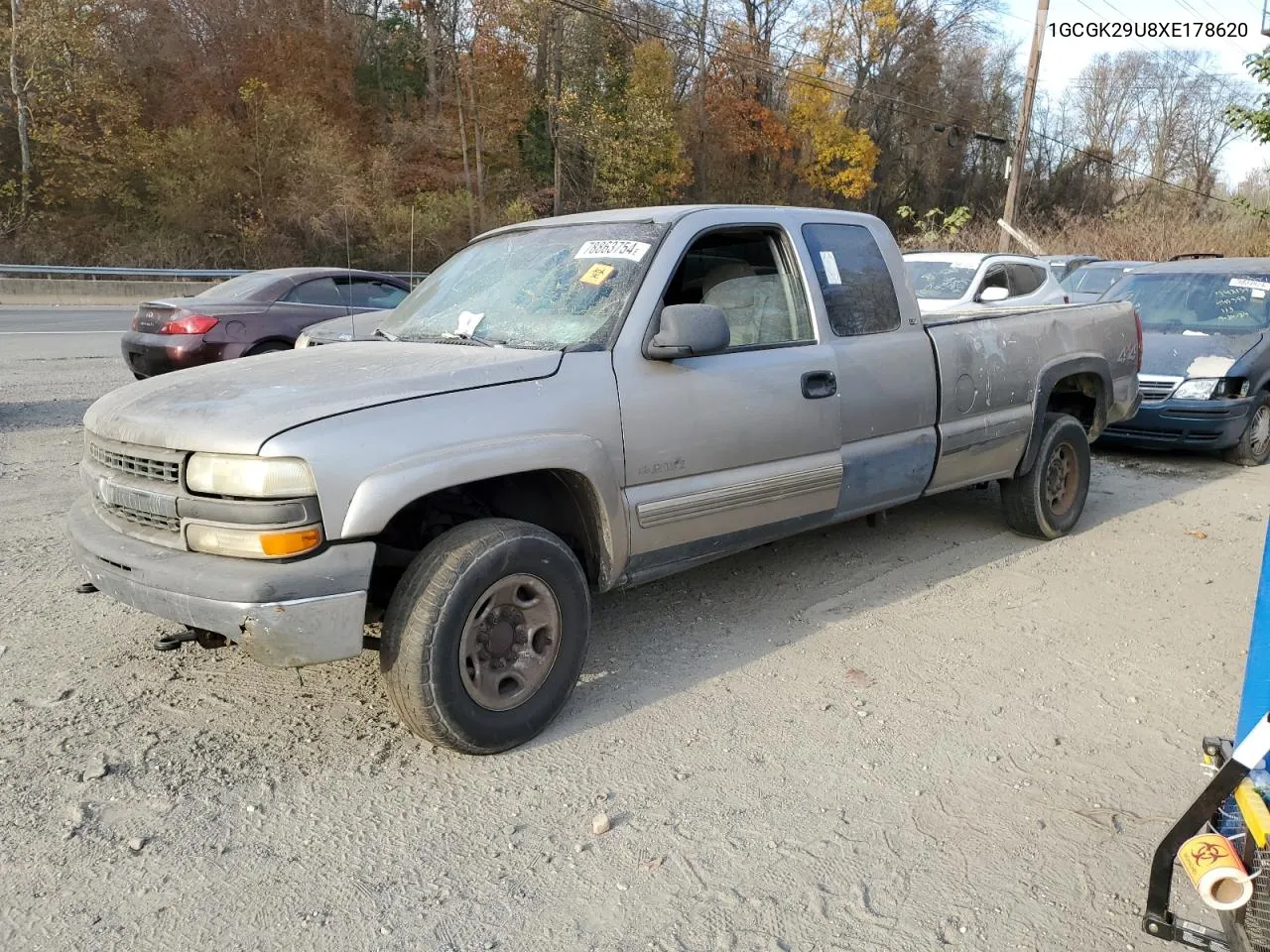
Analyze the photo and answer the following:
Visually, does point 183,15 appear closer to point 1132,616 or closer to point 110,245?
point 110,245

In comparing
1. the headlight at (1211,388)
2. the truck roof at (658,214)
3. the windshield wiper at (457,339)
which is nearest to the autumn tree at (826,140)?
the headlight at (1211,388)

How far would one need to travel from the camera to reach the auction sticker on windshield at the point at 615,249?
4.03 meters

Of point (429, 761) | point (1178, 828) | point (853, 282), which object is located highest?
point (853, 282)

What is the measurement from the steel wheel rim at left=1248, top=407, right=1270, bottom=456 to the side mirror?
6.80m

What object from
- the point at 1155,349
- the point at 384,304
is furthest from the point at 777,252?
the point at 384,304

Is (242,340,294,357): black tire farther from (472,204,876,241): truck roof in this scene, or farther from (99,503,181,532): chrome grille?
(99,503,181,532): chrome grille

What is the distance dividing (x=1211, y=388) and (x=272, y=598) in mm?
7966

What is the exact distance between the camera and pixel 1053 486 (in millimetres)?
6035

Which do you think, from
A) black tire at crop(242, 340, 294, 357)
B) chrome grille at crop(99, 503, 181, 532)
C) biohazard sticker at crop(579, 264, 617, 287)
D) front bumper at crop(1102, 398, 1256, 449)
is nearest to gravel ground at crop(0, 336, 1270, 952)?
chrome grille at crop(99, 503, 181, 532)

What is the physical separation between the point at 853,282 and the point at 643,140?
37116mm

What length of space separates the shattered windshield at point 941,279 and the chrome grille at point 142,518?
822 centimetres

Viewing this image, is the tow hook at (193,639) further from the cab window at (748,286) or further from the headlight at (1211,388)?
the headlight at (1211,388)

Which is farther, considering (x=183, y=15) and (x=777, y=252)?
(x=183, y=15)

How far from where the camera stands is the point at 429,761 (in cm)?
335
